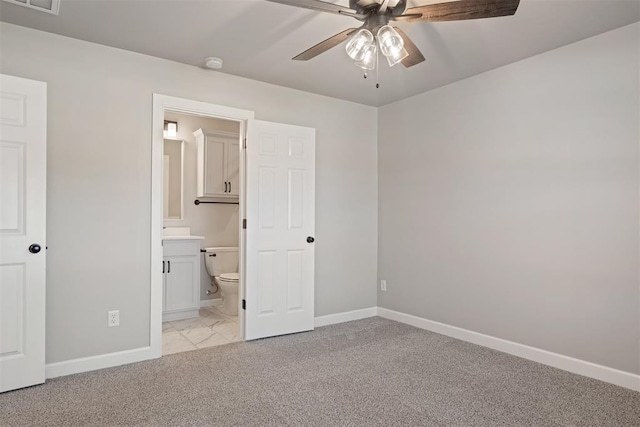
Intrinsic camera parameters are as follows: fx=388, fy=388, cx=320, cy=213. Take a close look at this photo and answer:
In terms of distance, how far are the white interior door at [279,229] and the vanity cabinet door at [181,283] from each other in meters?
1.20

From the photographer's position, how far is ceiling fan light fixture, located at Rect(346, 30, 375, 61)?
2.00m

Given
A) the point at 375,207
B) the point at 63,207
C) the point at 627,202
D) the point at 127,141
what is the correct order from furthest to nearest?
the point at 375,207 → the point at 127,141 → the point at 63,207 → the point at 627,202

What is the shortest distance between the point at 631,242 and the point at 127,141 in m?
3.65

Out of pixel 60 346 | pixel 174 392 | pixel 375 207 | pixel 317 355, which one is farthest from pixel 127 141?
pixel 375 207

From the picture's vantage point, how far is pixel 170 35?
2.74 meters

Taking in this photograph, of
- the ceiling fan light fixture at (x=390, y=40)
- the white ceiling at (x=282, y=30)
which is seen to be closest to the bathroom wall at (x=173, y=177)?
the white ceiling at (x=282, y=30)

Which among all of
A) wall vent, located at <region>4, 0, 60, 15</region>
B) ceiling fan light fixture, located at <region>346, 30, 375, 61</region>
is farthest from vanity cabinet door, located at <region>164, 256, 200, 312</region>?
ceiling fan light fixture, located at <region>346, 30, 375, 61</region>

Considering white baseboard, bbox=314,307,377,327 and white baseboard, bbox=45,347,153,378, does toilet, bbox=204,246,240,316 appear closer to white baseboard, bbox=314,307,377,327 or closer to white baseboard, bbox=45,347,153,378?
white baseboard, bbox=314,307,377,327

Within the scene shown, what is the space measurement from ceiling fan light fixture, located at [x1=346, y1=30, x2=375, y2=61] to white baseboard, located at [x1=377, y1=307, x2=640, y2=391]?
259 centimetres

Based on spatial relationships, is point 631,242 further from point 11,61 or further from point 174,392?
point 11,61

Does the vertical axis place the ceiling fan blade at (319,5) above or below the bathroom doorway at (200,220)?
above

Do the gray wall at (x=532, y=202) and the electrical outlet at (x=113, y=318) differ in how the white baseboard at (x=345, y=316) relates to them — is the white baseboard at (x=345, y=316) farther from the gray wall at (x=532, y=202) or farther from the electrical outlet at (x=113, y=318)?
the electrical outlet at (x=113, y=318)

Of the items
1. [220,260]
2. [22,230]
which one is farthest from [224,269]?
[22,230]

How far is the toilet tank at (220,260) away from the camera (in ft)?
15.7
